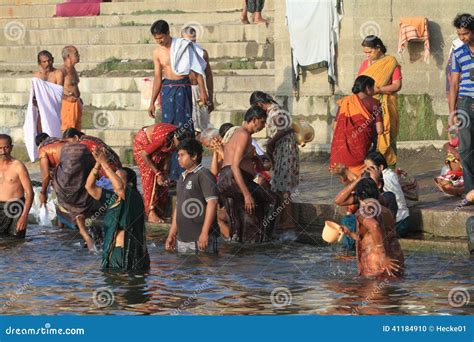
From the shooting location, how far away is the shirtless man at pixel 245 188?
13117 millimetres

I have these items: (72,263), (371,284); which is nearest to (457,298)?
(371,284)

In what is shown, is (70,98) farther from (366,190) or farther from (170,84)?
(366,190)

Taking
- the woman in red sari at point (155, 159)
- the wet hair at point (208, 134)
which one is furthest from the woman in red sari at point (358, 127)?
the woman in red sari at point (155, 159)

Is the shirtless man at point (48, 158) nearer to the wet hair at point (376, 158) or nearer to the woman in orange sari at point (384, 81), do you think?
the woman in orange sari at point (384, 81)

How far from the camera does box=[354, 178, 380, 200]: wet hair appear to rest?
1139 cm

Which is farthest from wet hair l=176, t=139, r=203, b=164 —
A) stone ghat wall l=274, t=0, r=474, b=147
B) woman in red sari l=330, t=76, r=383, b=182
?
stone ghat wall l=274, t=0, r=474, b=147

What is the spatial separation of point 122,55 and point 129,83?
1408 millimetres

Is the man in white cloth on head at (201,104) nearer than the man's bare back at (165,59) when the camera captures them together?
No

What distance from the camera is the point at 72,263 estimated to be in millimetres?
12820

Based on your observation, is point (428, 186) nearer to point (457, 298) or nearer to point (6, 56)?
point (457, 298)

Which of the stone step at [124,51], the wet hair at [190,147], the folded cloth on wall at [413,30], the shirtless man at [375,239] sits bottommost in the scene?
the shirtless man at [375,239]

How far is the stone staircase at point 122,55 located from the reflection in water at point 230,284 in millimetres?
5020

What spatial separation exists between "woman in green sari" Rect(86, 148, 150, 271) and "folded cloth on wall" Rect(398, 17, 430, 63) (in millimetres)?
5686

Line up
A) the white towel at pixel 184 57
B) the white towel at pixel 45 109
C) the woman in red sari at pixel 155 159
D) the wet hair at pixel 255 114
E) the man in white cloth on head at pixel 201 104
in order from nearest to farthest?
the wet hair at pixel 255 114 < the woman in red sari at pixel 155 159 < the white towel at pixel 184 57 < the man in white cloth on head at pixel 201 104 < the white towel at pixel 45 109
